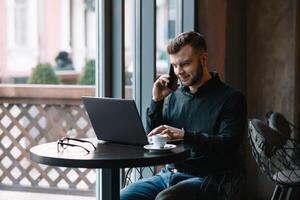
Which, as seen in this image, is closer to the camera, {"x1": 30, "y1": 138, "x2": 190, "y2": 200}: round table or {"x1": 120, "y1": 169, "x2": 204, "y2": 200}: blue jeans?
{"x1": 30, "y1": 138, "x2": 190, "y2": 200}: round table

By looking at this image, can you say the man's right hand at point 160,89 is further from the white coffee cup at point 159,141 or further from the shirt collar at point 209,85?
the white coffee cup at point 159,141

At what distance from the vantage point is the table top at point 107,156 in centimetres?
228

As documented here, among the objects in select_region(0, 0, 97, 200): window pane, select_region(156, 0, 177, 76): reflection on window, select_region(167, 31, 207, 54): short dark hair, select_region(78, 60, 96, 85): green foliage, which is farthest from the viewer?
select_region(156, 0, 177, 76): reflection on window

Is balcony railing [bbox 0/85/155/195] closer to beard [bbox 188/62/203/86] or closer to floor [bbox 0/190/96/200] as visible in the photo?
floor [bbox 0/190/96/200]

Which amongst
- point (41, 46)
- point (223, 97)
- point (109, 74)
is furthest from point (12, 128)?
point (223, 97)

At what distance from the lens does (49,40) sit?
2906 millimetres

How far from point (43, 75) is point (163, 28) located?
1.60 metres

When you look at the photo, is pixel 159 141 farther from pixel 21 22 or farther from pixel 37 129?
pixel 21 22

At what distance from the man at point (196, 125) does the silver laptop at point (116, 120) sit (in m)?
0.16

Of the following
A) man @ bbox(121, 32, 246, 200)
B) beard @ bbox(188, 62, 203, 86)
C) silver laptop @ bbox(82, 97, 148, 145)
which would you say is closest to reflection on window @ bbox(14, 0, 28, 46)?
silver laptop @ bbox(82, 97, 148, 145)

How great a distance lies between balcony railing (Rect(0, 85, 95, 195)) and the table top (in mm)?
280

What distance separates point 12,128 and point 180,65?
0.88 metres

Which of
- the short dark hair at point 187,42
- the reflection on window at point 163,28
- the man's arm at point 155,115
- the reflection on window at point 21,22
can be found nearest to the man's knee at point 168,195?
the man's arm at point 155,115

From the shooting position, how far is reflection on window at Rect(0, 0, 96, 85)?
2672mm
